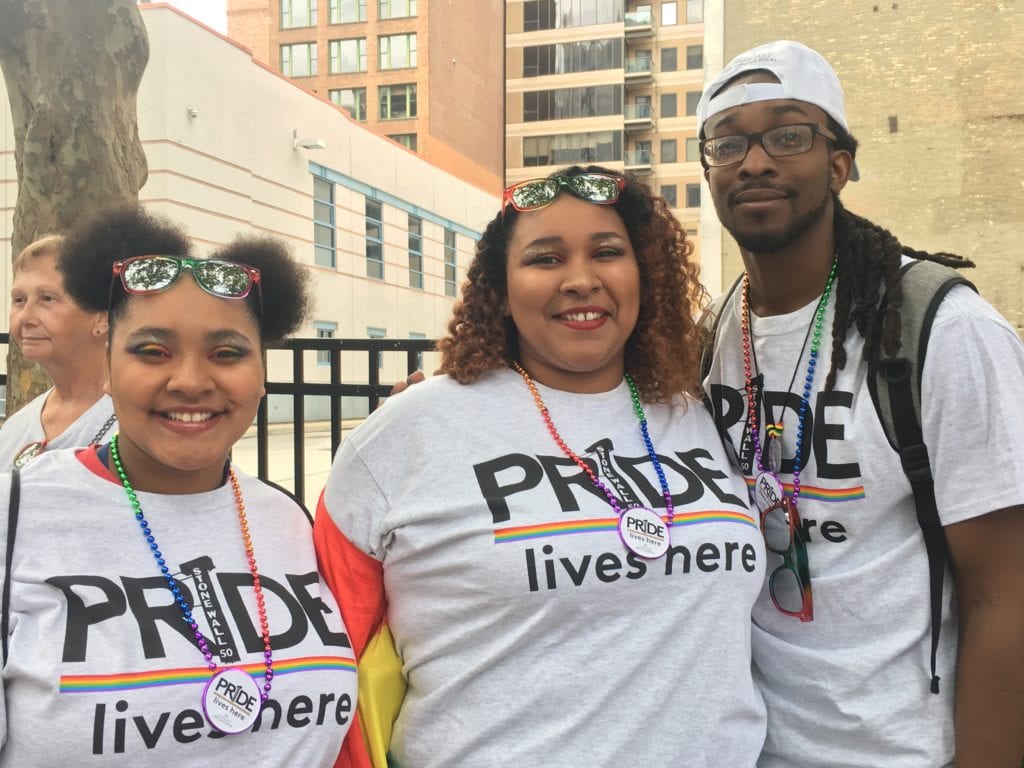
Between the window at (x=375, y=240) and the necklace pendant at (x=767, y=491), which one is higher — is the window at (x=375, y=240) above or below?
above

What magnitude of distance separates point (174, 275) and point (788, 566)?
5.04ft

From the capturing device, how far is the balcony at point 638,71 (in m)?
48.9

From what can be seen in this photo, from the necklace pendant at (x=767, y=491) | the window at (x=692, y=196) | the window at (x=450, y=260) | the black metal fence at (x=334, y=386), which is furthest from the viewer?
the window at (x=692, y=196)

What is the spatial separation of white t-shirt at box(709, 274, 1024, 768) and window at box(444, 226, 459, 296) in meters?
31.4

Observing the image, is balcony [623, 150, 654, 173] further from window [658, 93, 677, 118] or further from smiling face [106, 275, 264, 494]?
smiling face [106, 275, 264, 494]

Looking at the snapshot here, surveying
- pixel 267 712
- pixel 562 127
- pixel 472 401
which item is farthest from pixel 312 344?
pixel 562 127

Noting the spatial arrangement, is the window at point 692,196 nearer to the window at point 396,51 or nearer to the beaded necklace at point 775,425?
the window at point 396,51

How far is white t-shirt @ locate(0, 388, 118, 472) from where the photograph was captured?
2.85 m

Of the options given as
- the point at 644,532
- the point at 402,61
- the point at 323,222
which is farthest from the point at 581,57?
the point at 644,532

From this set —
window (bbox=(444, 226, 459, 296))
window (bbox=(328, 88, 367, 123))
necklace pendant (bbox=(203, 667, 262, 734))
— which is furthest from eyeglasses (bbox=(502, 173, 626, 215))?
window (bbox=(328, 88, 367, 123))

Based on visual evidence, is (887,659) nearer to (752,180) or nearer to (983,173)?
(752,180)

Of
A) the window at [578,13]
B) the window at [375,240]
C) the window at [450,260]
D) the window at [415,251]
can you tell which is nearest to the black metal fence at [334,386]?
the window at [375,240]

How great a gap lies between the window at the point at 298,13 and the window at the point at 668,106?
1963 cm

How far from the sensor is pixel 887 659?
1899 mm
